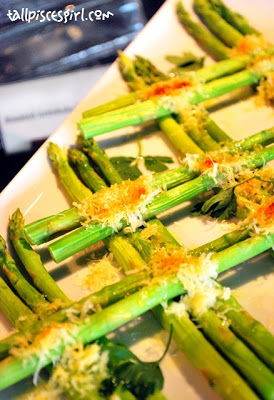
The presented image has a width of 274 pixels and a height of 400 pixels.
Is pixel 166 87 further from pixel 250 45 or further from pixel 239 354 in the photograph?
pixel 239 354

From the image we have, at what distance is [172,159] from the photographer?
2693 mm

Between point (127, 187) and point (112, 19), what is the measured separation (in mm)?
2018

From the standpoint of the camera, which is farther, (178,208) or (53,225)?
(178,208)

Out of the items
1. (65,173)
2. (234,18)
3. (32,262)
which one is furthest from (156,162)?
(234,18)

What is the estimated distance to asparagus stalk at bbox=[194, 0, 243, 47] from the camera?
3.25 meters

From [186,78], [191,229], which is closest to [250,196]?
[191,229]

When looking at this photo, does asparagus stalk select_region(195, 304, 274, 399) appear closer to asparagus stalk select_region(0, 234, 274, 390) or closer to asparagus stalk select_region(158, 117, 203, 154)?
asparagus stalk select_region(0, 234, 274, 390)

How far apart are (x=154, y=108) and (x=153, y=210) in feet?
2.64

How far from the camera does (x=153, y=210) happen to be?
227cm

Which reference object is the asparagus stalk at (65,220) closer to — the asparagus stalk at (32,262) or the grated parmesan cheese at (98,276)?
the asparagus stalk at (32,262)

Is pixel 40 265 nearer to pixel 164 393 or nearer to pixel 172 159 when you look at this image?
pixel 164 393

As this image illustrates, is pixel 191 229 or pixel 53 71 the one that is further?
pixel 53 71

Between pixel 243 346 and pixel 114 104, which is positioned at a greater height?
pixel 114 104

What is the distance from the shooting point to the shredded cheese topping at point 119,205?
7.18ft
